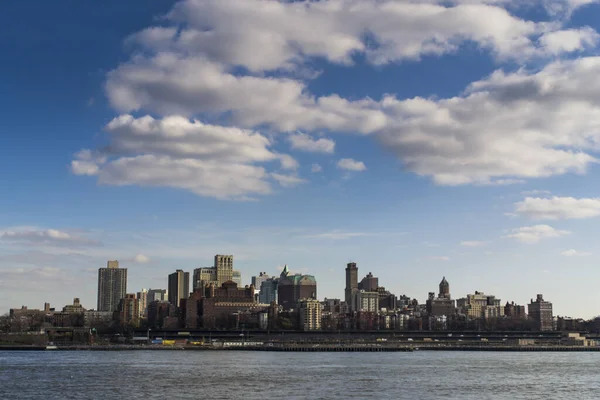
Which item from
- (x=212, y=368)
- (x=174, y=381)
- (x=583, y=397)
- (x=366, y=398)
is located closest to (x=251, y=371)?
(x=212, y=368)

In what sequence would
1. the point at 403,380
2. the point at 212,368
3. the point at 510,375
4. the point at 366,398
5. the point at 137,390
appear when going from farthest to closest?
the point at 212,368 → the point at 510,375 → the point at 403,380 → the point at 137,390 → the point at 366,398

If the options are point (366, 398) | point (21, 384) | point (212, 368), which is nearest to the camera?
point (366, 398)

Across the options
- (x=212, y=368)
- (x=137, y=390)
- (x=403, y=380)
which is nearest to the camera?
(x=137, y=390)

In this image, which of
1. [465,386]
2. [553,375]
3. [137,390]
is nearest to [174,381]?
[137,390]

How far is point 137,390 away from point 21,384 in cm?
1698

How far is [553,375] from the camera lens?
116 metres

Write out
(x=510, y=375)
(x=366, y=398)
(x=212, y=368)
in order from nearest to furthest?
(x=366, y=398)
(x=510, y=375)
(x=212, y=368)

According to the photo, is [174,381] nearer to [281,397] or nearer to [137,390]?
[137,390]

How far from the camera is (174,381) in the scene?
96.8m

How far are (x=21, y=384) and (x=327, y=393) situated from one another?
35.9m

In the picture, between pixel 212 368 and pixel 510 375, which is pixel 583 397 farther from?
pixel 212 368

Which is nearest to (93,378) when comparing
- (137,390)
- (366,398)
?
(137,390)

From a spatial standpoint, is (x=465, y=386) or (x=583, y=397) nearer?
(x=583, y=397)

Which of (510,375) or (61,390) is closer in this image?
(61,390)
